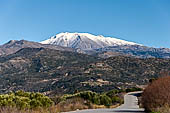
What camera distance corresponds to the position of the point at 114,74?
415 feet

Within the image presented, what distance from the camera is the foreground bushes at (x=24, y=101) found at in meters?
22.2

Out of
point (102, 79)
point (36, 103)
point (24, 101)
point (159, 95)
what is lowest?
point (36, 103)

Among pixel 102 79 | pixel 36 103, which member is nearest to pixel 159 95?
pixel 36 103

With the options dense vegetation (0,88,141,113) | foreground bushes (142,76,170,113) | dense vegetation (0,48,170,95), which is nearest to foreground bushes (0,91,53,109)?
dense vegetation (0,88,141,113)

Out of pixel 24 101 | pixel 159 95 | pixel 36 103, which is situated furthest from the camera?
pixel 36 103

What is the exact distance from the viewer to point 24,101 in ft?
77.7

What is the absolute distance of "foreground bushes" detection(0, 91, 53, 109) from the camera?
Result: 22.2 m

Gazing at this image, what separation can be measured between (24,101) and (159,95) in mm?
8903

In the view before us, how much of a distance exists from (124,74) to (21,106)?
351 feet

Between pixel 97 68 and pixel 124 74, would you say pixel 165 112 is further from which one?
pixel 97 68

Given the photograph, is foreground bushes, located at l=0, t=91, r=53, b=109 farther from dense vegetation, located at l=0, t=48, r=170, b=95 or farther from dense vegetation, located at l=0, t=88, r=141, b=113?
dense vegetation, located at l=0, t=48, r=170, b=95

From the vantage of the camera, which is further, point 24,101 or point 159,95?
point 24,101

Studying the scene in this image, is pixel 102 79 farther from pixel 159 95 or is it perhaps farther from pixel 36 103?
pixel 159 95

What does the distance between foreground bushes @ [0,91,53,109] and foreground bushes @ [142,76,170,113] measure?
7579mm
